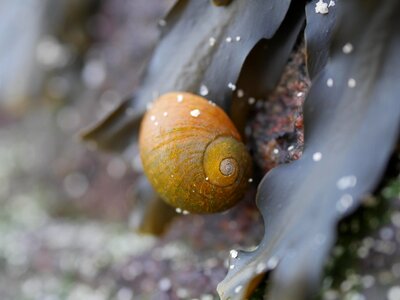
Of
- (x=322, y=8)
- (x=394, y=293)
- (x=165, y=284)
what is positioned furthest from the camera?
(x=165, y=284)

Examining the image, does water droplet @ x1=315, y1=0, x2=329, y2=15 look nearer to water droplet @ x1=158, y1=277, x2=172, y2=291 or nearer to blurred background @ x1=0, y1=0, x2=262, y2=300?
water droplet @ x1=158, y1=277, x2=172, y2=291

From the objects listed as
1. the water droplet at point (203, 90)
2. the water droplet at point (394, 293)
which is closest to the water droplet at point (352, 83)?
the water droplet at point (203, 90)

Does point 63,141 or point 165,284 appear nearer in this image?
point 165,284

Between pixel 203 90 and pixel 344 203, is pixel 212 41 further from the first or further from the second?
pixel 344 203

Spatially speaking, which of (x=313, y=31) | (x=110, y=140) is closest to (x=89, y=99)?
(x=110, y=140)

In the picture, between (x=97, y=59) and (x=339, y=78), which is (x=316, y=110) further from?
(x=97, y=59)

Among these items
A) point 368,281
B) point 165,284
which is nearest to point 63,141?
point 165,284
